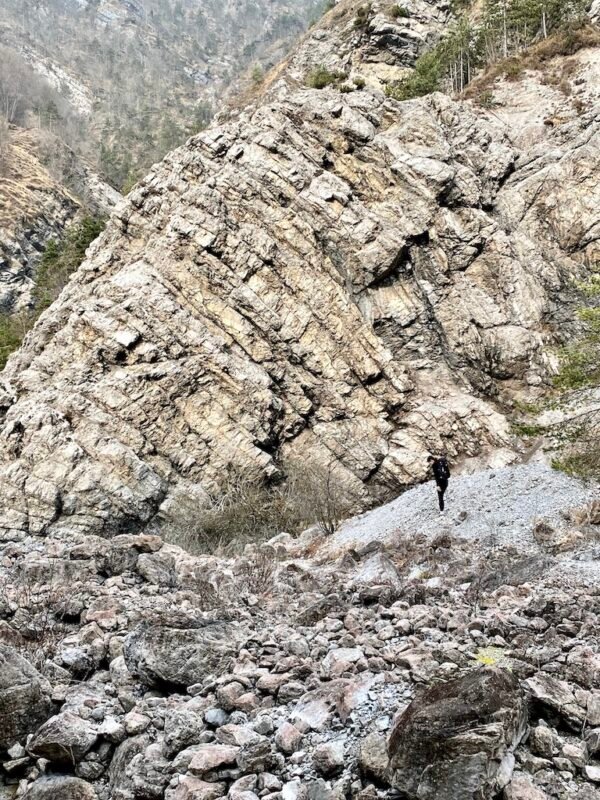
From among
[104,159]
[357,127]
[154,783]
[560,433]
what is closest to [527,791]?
[154,783]

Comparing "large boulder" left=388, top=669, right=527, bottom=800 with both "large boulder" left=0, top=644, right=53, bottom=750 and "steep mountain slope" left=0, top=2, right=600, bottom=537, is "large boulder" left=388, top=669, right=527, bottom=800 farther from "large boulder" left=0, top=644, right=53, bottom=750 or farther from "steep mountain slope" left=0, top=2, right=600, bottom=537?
"steep mountain slope" left=0, top=2, right=600, bottom=537

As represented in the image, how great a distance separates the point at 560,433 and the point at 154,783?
12.8 meters

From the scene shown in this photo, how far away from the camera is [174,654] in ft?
19.3

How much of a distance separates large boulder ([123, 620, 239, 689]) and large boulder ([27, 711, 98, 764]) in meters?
0.93

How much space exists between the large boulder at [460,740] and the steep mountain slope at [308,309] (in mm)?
24451

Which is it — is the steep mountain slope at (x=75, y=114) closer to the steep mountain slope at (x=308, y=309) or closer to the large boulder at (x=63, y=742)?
the steep mountain slope at (x=308, y=309)

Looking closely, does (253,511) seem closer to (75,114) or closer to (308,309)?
(308,309)

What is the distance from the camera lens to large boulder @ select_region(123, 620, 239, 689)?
18.8 ft

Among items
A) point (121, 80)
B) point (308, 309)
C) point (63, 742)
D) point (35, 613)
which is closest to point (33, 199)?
point (308, 309)

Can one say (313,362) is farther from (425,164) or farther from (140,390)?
(425,164)

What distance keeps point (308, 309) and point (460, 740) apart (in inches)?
1174

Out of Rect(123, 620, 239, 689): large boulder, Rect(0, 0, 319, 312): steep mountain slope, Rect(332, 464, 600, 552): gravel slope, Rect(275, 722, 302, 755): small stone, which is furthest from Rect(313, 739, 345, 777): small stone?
Rect(0, 0, 319, 312): steep mountain slope

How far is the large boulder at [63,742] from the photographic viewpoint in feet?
15.3

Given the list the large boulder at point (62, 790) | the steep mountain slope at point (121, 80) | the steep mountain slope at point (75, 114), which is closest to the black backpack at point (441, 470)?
the large boulder at point (62, 790)
